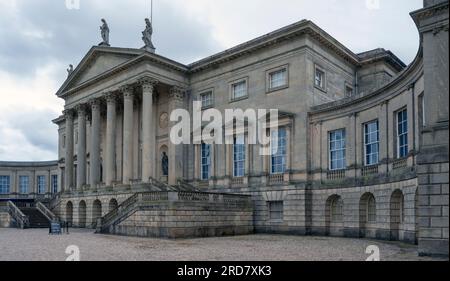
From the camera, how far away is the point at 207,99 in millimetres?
38531

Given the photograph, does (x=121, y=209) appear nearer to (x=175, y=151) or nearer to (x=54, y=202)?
(x=175, y=151)

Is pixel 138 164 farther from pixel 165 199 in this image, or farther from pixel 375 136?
pixel 375 136

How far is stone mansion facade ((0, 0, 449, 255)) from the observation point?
18.2 m

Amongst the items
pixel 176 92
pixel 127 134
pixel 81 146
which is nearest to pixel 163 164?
pixel 127 134

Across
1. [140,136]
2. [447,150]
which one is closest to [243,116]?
[140,136]

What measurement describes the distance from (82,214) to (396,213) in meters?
30.1

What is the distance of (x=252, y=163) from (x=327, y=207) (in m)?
6.60

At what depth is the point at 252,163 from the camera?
34375 mm

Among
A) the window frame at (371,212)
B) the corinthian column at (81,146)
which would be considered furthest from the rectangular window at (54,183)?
the window frame at (371,212)

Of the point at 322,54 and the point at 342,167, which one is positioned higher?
the point at 322,54

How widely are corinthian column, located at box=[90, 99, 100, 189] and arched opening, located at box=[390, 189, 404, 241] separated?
27011 millimetres

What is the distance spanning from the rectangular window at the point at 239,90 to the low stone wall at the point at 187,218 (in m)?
8.30

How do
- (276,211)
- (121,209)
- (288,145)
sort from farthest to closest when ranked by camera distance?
(276,211) < (288,145) < (121,209)

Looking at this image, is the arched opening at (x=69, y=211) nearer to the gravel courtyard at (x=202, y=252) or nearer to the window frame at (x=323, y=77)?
the gravel courtyard at (x=202, y=252)
